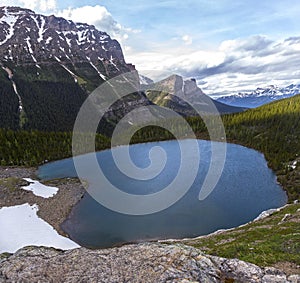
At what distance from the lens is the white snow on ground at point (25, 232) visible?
38844 millimetres

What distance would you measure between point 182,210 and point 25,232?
26.9m

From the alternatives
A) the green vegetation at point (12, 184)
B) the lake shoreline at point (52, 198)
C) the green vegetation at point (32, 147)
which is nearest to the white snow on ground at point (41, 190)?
the lake shoreline at point (52, 198)

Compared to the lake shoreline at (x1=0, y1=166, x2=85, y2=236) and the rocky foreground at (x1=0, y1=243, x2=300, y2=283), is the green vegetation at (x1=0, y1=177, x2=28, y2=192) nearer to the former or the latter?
the lake shoreline at (x1=0, y1=166, x2=85, y2=236)

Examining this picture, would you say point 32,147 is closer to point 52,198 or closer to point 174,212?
point 52,198

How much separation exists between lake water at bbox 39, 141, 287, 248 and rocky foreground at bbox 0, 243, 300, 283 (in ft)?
101

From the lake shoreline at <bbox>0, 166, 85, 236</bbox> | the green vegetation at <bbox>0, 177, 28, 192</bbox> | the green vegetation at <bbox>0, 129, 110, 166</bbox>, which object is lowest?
the lake shoreline at <bbox>0, 166, 85, 236</bbox>

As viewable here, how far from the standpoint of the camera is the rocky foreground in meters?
10.3

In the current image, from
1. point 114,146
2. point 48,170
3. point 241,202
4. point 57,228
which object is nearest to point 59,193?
point 57,228

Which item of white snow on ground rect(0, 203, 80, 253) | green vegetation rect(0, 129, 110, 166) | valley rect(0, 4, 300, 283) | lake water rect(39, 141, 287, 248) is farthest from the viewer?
green vegetation rect(0, 129, 110, 166)

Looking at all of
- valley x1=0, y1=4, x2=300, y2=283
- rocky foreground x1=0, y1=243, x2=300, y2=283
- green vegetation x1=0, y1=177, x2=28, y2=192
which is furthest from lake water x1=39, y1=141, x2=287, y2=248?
rocky foreground x1=0, y1=243, x2=300, y2=283

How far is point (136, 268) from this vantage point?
35.0 ft

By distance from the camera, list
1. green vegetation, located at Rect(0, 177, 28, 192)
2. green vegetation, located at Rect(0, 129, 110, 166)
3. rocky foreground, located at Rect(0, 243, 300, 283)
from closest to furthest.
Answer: rocky foreground, located at Rect(0, 243, 300, 283)
green vegetation, located at Rect(0, 177, 28, 192)
green vegetation, located at Rect(0, 129, 110, 166)

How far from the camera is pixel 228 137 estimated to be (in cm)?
13925

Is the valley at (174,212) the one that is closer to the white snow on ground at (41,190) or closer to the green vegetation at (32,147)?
the green vegetation at (32,147)
